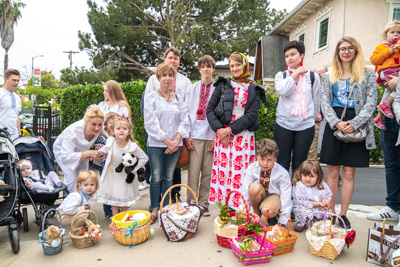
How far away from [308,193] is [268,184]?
45 cm

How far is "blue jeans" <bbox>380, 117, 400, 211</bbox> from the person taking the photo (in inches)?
135

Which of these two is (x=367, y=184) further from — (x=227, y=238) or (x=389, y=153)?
(x=227, y=238)

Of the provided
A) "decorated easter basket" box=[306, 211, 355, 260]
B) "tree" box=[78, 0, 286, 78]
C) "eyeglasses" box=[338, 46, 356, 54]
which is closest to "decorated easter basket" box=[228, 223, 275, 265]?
"decorated easter basket" box=[306, 211, 355, 260]

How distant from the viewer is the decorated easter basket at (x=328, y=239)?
262 centimetres

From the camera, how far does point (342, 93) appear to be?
327 centimetres

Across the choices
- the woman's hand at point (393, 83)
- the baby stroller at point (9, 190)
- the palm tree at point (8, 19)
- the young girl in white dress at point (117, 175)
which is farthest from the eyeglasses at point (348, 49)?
the palm tree at point (8, 19)

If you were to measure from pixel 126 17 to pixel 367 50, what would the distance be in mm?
11641

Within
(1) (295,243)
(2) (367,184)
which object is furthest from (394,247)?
(2) (367,184)

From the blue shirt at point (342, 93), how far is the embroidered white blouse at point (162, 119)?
1.78 m

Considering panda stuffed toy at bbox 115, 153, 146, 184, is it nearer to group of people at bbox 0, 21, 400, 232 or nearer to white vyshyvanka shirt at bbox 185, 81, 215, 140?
group of people at bbox 0, 21, 400, 232

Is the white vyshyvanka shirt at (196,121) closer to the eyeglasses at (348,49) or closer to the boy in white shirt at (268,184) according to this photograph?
the boy in white shirt at (268,184)

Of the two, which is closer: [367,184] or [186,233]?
[186,233]

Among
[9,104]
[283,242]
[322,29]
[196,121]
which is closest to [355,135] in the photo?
[283,242]

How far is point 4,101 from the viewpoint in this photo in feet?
16.2
